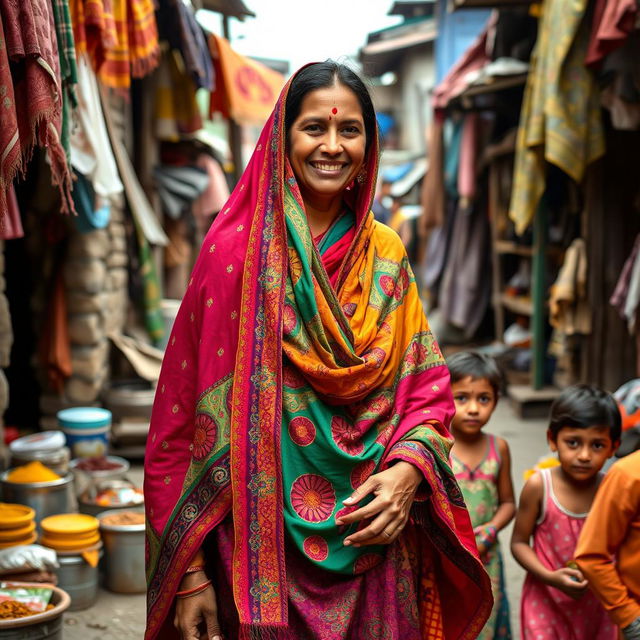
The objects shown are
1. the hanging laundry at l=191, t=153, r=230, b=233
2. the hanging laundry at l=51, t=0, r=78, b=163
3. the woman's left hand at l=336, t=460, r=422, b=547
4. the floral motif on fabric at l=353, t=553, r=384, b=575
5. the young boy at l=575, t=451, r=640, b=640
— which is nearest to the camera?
the woman's left hand at l=336, t=460, r=422, b=547

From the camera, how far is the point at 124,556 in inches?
173

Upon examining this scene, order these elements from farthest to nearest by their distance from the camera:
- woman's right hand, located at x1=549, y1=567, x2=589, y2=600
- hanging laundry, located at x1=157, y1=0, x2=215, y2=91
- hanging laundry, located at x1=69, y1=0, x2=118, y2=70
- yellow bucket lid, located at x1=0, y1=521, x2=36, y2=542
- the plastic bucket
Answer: hanging laundry, located at x1=157, y1=0, x2=215, y2=91, yellow bucket lid, located at x1=0, y1=521, x2=36, y2=542, hanging laundry, located at x1=69, y1=0, x2=118, y2=70, the plastic bucket, woman's right hand, located at x1=549, y1=567, x2=589, y2=600

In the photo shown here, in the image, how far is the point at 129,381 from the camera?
6.91 metres

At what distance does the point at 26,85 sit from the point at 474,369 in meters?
1.81

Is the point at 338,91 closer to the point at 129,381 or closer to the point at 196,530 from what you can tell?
the point at 196,530

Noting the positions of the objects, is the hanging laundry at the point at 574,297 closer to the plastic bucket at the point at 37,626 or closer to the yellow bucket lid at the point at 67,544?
the yellow bucket lid at the point at 67,544

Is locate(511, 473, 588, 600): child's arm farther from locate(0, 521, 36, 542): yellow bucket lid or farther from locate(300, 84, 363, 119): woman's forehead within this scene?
locate(0, 521, 36, 542): yellow bucket lid

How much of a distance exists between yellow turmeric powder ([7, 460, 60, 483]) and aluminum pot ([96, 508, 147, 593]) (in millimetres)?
413

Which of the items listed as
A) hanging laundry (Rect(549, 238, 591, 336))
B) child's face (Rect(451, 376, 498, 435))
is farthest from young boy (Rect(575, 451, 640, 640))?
hanging laundry (Rect(549, 238, 591, 336))

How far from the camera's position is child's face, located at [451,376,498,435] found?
3.32 m

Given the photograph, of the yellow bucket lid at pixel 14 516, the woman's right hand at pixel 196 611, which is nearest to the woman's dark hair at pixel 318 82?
the woman's right hand at pixel 196 611

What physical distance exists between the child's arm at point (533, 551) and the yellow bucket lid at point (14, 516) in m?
2.09

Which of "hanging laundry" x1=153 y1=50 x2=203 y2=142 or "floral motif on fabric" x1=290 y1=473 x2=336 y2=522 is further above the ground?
"hanging laundry" x1=153 y1=50 x2=203 y2=142

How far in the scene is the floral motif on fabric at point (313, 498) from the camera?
2.07m
